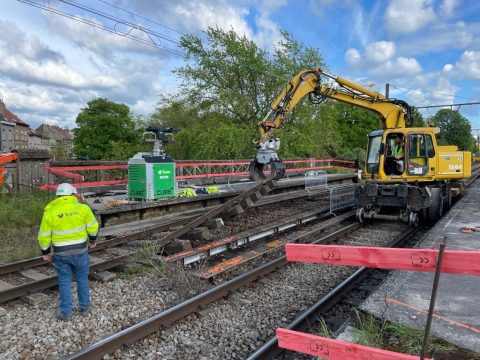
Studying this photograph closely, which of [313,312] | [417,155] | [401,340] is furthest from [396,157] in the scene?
[401,340]

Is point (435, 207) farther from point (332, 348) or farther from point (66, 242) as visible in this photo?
point (66, 242)

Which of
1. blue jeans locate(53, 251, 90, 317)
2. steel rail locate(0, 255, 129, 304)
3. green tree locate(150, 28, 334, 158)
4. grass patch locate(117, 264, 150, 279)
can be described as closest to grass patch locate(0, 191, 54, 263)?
steel rail locate(0, 255, 129, 304)

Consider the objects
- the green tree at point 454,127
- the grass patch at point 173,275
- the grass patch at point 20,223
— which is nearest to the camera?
the grass patch at point 173,275

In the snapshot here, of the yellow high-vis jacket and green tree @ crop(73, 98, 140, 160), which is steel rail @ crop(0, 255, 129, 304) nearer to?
the yellow high-vis jacket

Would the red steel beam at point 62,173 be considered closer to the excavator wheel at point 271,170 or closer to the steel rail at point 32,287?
the excavator wheel at point 271,170

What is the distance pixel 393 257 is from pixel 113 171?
14.3 m

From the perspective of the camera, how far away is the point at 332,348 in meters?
3.04

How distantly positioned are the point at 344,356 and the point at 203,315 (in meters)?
2.52

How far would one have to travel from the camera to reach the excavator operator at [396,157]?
11781mm

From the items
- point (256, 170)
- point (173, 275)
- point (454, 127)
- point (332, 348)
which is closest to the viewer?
point (332, 348)

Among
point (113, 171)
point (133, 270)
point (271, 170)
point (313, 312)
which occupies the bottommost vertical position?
point (313, 312)

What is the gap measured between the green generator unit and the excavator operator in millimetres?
6706

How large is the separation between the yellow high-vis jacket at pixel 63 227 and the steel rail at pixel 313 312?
8.85ft

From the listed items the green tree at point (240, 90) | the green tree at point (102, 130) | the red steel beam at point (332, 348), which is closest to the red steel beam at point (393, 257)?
the red steel beam at point (332, 348)
